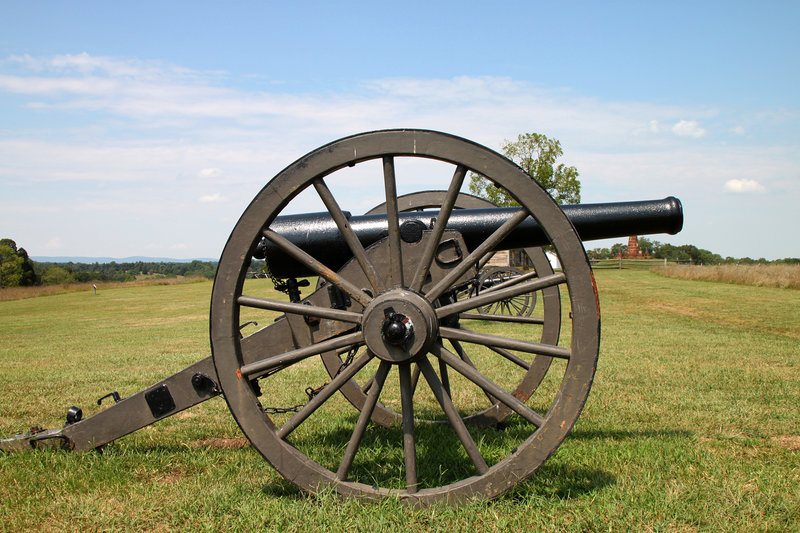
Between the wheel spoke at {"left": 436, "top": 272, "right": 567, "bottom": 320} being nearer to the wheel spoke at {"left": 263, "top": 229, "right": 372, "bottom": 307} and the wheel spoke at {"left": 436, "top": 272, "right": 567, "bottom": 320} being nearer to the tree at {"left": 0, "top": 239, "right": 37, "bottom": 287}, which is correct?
the wheel spoke at {"left": 263, "top": 229, "right": 372, "bottom": 307}

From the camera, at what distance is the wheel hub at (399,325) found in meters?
3.06

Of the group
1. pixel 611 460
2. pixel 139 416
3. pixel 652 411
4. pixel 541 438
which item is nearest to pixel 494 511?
pixel 541 438

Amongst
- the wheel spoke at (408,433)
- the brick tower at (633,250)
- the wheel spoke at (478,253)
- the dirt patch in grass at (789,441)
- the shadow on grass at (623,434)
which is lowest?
the dirt patch in grass at (789,441)

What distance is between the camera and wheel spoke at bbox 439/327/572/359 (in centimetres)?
297

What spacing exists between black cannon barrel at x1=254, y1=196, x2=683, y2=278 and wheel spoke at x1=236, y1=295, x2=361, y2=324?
1.73ft

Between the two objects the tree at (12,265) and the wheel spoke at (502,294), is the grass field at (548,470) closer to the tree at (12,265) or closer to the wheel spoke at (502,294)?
the wheel spoke at (502,294)

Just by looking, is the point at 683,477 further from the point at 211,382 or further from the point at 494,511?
the point at 211,382

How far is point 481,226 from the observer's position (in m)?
3.78

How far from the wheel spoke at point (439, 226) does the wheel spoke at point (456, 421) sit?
0.43 metres

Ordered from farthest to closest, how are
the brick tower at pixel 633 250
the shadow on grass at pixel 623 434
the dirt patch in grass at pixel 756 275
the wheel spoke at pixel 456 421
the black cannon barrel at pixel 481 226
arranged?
the brick tower at pixel 633 250, the dirt patch in grass at pixel 756 275, the shadow on grass at pixel 623 434, the black cannon barrel at pixel 481 226, the wheel spoke at pixel 456 421

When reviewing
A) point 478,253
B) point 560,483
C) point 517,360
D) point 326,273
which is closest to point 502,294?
point 478,253

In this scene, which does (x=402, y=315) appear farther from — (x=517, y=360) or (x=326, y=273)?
(x=517, y=360)

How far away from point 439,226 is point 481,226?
0.77 meters

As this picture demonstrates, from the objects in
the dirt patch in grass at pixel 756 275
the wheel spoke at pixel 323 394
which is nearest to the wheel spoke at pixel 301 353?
the wheel spoke at pixel 323 394
